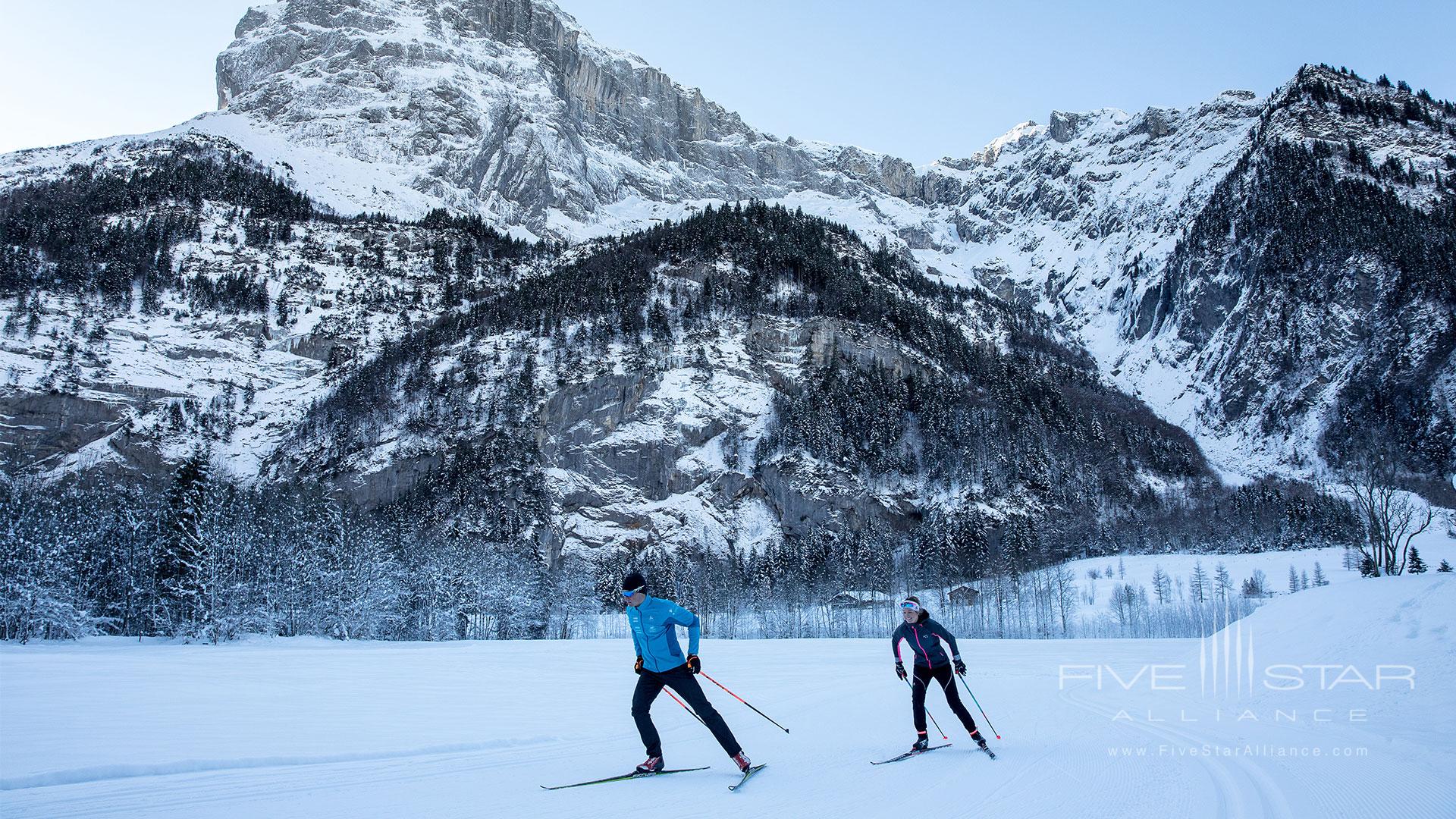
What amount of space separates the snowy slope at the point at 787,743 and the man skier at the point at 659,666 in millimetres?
460

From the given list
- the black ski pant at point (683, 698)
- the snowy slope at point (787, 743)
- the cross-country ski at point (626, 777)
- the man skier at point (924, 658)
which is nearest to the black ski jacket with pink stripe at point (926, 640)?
the man skier at point (924, 658)

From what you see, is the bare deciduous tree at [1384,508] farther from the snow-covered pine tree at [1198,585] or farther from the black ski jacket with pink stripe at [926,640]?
the black ski jacket with pink stripe at [926,640]

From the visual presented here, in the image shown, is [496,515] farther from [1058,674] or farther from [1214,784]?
[1214,784]

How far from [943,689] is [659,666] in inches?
145

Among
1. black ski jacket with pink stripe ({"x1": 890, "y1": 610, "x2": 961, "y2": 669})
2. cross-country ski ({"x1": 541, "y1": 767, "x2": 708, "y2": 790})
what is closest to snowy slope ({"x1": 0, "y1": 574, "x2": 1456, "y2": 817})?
cross-country ski ({"x1": 541, "y1": 767, "x2": 708, "y2": 790})

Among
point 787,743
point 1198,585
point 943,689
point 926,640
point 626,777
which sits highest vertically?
point 926,640

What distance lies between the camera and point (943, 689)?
912 cm

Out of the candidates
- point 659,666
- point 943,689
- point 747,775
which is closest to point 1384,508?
point 943,689

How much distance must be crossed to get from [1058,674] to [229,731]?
24.0 metres

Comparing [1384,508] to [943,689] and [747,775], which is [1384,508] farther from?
[747,775]

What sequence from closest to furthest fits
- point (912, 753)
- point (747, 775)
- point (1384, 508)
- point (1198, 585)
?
point (747, 775) → point (912, 753) → point (1384, 508) → point (1198, 585)

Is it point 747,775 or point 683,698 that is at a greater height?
point 683,698

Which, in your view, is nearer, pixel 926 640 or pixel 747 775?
pixel 747 775

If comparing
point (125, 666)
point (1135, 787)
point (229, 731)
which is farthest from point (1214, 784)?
point (125, 666)
